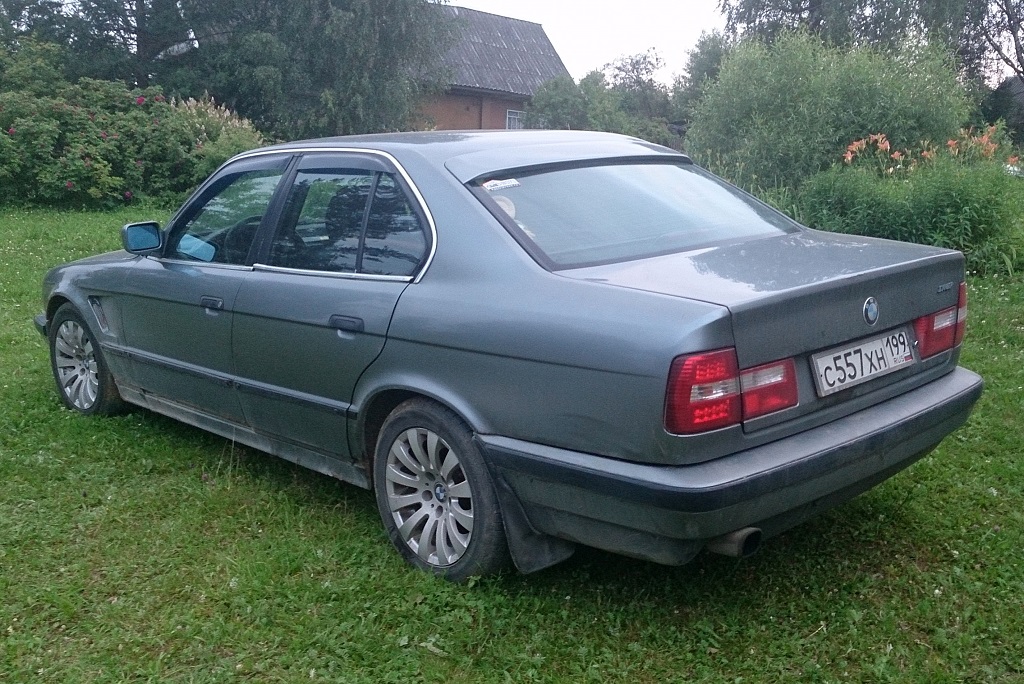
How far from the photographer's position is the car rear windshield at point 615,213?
11.2 ft

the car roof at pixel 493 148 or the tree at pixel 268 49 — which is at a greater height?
the tree at pixel 268 49

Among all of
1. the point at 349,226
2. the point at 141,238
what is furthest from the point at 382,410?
the point at 141,238

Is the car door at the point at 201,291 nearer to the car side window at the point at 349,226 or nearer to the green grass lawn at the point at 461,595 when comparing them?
the car side window at the point at 349,226

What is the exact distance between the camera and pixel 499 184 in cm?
362

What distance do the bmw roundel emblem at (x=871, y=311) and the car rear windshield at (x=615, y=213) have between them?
0.64m

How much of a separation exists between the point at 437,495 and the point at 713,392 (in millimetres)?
1228

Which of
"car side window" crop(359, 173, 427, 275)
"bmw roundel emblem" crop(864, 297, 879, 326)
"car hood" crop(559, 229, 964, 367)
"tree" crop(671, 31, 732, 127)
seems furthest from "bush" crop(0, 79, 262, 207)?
"tree" crop(671, 31, 732, 127)

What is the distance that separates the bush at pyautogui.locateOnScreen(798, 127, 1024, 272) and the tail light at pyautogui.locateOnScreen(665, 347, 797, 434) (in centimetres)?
569

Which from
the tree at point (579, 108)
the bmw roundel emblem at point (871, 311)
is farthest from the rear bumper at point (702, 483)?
the tree at point (579, 108)

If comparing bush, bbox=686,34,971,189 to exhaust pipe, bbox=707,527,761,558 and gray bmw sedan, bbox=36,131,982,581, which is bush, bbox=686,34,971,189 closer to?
gray bmw sedan, bbox=36,131,982,581

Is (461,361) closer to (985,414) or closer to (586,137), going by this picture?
(586,137)

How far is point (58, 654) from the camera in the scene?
3236mm

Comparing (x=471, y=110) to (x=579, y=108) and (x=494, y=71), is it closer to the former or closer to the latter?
(x=494, y=71)

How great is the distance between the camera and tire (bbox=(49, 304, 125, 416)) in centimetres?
546
